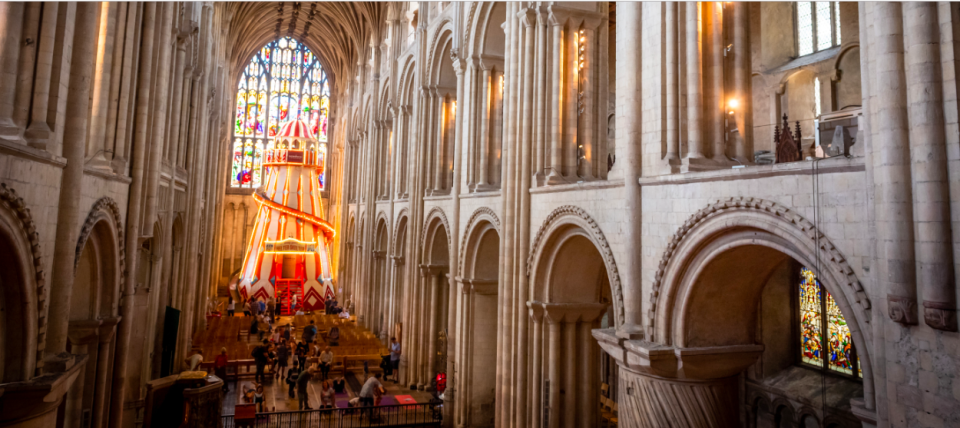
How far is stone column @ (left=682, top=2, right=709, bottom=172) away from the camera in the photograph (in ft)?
22.0

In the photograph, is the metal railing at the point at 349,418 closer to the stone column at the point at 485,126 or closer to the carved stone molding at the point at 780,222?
the stone column at the point at 485,126

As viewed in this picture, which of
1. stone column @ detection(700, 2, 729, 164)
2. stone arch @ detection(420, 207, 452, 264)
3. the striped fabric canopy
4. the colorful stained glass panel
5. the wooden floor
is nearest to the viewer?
stone column @ detection(700, 2, 729, 164)

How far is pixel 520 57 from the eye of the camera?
11.0 meters

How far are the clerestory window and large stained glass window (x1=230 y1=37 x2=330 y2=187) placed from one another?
29152mm

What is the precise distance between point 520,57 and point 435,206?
5880 mm

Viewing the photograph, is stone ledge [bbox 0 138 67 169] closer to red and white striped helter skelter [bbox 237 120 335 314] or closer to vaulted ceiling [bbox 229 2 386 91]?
red and white striped helter skelter [bbox 237 120 335 314]

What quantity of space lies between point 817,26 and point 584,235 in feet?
22.2

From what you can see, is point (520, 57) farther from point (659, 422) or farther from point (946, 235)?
point (946, 235)

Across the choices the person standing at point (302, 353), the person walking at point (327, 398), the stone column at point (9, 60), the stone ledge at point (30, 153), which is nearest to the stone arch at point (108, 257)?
the stone ledge at point (30, 153)

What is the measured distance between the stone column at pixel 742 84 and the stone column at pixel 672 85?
68 cm

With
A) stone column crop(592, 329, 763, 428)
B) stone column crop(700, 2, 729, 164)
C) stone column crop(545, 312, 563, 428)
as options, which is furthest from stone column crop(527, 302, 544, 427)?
stone column crop(700, 2, 729, 164)

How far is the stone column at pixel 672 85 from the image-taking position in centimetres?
692

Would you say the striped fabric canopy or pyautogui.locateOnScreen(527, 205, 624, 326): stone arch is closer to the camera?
pyautogui.locateOnScreen(527, 205, 624, 326): stone arch

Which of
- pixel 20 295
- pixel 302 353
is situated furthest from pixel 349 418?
pixel 20 295
